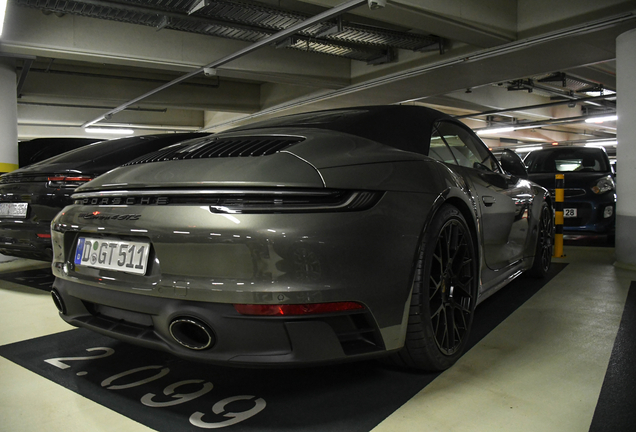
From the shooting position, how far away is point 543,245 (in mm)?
3771

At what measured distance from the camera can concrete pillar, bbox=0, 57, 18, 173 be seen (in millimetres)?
6594

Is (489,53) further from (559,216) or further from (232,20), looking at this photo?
(232,20)

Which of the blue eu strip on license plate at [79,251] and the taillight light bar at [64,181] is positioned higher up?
the taillight light bar at [64,181]

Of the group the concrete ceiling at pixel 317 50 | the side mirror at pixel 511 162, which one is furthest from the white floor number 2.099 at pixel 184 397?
the concrete ceiling at pixel 317 50

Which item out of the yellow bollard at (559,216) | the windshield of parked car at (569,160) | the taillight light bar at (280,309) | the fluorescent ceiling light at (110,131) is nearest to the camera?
the taillight light bar at (280,309)

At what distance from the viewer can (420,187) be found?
69.3 inches

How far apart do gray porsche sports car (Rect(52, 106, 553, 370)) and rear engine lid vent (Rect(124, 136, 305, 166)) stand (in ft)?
0.04

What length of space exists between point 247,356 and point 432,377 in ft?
2.75

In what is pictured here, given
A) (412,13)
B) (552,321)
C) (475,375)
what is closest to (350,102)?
(412,13)

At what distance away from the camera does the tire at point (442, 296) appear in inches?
67.7

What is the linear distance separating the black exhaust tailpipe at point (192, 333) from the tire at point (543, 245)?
2.87 metres

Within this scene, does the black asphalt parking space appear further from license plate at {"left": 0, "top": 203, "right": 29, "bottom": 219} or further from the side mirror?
license plate at {"left": 0, "top": 203, "right": 29, "bottom": 219}

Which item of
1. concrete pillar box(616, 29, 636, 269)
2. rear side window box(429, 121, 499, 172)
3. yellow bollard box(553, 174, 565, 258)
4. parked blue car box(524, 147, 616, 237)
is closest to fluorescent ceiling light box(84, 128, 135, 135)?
parked blue car box(524, 147, 616, 237)

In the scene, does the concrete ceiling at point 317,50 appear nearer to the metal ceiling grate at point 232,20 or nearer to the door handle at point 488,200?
the metal ceiling grate at point 232,20
